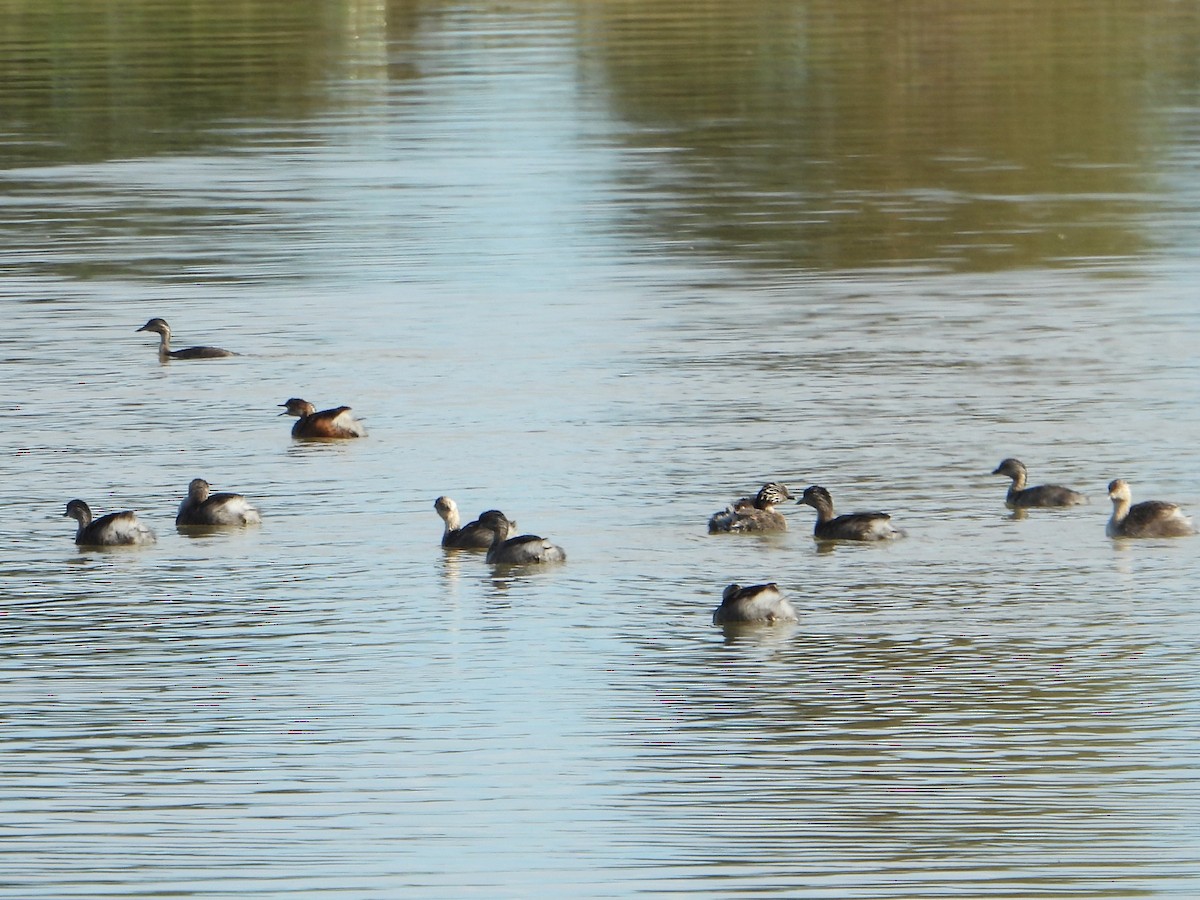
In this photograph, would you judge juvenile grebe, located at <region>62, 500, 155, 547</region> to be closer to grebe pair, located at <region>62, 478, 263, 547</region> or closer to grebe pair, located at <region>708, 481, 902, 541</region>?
grebe pair, located at <region>62, 478, 263, 547</region>

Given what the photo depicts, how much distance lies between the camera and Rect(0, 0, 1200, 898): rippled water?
11273 millimetres

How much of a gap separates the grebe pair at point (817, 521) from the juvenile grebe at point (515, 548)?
3.80 feet

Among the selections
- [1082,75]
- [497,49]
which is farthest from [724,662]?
[497,49]

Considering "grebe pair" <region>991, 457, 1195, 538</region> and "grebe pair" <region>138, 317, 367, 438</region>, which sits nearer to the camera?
"grebe pair" <region>991, 457, 1195, 538</region>

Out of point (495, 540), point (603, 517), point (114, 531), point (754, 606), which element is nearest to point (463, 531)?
point (495, 540)

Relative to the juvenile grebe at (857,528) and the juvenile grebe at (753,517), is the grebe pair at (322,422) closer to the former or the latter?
the juvenile grebe at (753,517)

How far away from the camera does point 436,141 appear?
144ft

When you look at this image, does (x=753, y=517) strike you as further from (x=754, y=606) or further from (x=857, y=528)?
(x=754, y=606)

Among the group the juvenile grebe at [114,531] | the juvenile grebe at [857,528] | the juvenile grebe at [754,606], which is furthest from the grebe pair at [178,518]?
the juvenile grebe at [754,606]

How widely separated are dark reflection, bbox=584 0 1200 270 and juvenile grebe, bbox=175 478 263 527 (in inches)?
514

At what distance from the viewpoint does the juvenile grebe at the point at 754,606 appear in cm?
1458

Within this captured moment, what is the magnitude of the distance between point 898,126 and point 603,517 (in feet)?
95.5

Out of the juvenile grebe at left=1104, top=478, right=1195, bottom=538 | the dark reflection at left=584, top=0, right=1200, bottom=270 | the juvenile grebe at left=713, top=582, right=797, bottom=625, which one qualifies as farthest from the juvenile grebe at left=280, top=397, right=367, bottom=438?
the dark reflection at left=584, top=0, right=1200, bottom=270

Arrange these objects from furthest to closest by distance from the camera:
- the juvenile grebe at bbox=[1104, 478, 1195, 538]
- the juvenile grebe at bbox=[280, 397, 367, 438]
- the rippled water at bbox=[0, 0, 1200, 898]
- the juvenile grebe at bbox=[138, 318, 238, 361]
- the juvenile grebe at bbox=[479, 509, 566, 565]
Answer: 1. the juvenile grebe at bbox=[138, 318, 238, 361]
2. the juvenile grebe at bbox=[280, 397, 367, 438]
3. the juvenile grebe at bbox=[1104, 478, 1195, 538]
4. the juvenile grebe at bbox=[479, 509, 566, 565]
5. the rippled water at bbox=[0, 0, 1200, 898]
